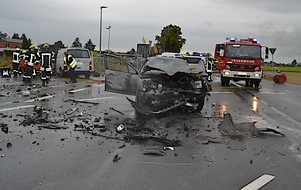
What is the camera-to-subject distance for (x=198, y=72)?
419 inches

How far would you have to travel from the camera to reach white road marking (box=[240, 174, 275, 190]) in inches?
186

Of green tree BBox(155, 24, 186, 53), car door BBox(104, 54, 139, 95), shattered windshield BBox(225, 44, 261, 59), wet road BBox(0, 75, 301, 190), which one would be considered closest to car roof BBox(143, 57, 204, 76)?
car door BBox(104, 54, 139, 95)

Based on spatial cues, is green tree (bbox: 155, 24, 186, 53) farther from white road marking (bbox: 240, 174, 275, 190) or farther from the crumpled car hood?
white road marking (bbox: 240, 174, 275, 190)

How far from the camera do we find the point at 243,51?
2206cm

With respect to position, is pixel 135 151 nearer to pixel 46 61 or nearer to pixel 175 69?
pixel 175 69

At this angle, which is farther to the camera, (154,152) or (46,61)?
(46,61)

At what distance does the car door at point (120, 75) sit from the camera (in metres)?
10.9

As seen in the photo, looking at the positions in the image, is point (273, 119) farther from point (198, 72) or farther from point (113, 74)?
point (113, 74)

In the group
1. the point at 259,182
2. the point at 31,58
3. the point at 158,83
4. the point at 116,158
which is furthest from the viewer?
the point at 31,58

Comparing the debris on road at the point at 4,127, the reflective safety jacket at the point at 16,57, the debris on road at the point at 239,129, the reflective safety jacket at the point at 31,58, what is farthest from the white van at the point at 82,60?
the debris on road at the point at 239,129

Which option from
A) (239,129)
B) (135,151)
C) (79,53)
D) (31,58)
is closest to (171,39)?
(79,53)

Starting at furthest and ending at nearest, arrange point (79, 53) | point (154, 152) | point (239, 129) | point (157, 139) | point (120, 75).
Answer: point (79, 53) → point (120, 75) → point (239, 129) → point (157, 139) → point (154, 152)

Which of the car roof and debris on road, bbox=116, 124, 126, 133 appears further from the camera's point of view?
the car roof

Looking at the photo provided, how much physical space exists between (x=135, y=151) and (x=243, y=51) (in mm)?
17135
